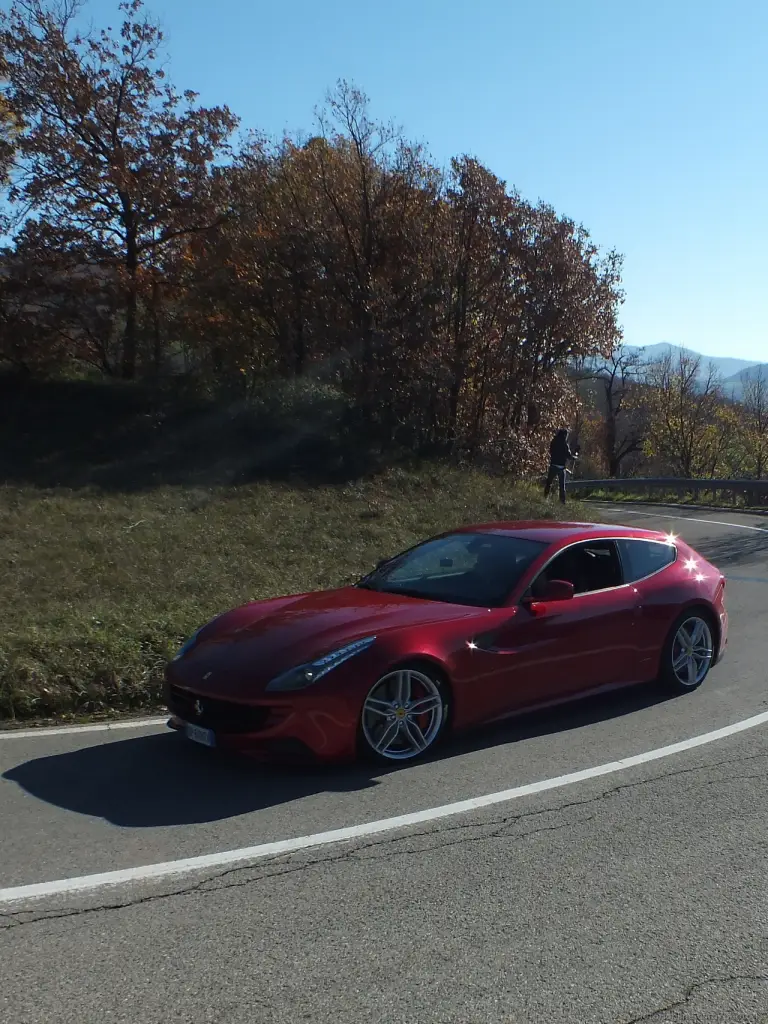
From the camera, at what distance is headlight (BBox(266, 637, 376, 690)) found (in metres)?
5.57

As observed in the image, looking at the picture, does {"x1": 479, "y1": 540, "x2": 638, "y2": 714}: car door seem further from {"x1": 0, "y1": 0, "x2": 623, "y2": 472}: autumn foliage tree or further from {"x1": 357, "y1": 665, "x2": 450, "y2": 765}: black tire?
{"x1": 0, "y1": 0, "x2": 623, "y2": 472}: autumn foliage tree

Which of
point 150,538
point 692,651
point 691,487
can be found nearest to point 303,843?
point 692,651

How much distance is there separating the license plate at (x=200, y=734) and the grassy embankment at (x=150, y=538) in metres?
1.67

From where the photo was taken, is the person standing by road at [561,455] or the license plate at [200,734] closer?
the license plate at [200,734]

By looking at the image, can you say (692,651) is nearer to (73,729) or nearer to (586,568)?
(586,568)

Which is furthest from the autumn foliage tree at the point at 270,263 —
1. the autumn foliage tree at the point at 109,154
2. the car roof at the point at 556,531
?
the car roof at the point at 556,531

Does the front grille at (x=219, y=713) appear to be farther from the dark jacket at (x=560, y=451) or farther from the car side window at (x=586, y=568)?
the dark jacket at (x=560, y=451)

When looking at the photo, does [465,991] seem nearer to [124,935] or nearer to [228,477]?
[124,935]

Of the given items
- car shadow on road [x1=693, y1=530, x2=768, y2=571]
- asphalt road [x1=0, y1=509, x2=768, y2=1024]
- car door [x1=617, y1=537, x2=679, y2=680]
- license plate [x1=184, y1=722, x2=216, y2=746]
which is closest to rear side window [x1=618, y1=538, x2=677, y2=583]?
car door [x1=617, y1=537, x2=679, y2=680]

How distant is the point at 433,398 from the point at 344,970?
17899mm

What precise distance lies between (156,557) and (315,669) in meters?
7.08

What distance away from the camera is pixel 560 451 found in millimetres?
21125

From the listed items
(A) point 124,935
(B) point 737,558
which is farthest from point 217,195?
(A) point 124,935

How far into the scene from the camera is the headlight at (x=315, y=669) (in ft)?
18.3
